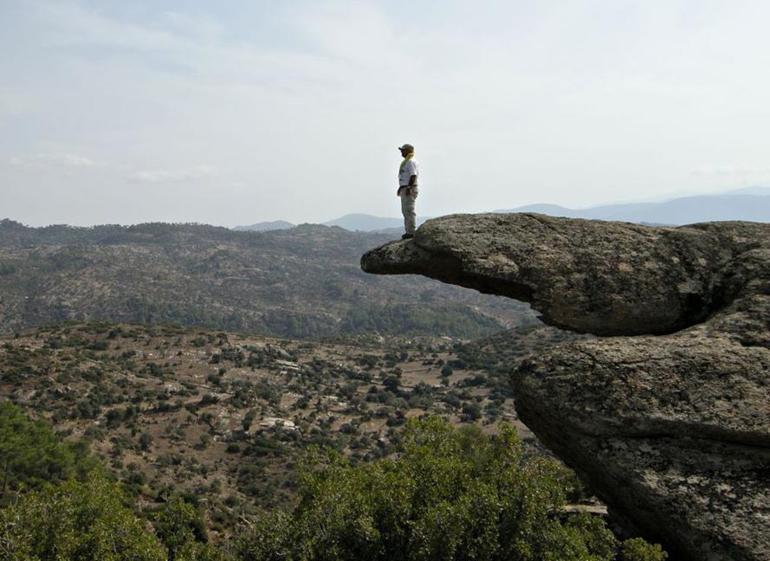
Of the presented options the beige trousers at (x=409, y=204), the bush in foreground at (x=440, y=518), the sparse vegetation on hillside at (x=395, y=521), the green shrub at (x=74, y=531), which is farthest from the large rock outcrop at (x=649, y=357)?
the green shrub at (x=74, y=531)

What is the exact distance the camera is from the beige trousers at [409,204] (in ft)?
52.9

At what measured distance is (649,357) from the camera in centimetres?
1160

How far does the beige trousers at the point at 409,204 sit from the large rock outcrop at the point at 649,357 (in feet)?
3.67

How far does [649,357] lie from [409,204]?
7.72m

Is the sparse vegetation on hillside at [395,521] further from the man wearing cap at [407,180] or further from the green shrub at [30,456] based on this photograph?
the green shrub at [30,456]

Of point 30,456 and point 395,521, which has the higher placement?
point 395,521

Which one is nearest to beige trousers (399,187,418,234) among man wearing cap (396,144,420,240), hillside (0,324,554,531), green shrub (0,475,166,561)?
man wearing cap (396,144,420,240)

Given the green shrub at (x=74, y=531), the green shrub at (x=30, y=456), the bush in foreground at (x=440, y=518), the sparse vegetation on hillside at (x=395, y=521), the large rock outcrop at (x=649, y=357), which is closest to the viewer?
the large rock outcrop at (x=649, y=357)

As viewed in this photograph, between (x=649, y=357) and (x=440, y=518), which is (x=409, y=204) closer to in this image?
(x=649, y=357)

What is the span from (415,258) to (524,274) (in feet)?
9.79

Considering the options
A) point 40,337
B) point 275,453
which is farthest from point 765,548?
point 40,337

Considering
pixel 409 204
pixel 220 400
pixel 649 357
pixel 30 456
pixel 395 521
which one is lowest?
pixel 220 400

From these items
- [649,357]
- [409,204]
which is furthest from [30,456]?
[649,357]

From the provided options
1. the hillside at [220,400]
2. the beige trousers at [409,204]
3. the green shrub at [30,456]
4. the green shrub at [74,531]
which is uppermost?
the beige trousers at [409,204]
